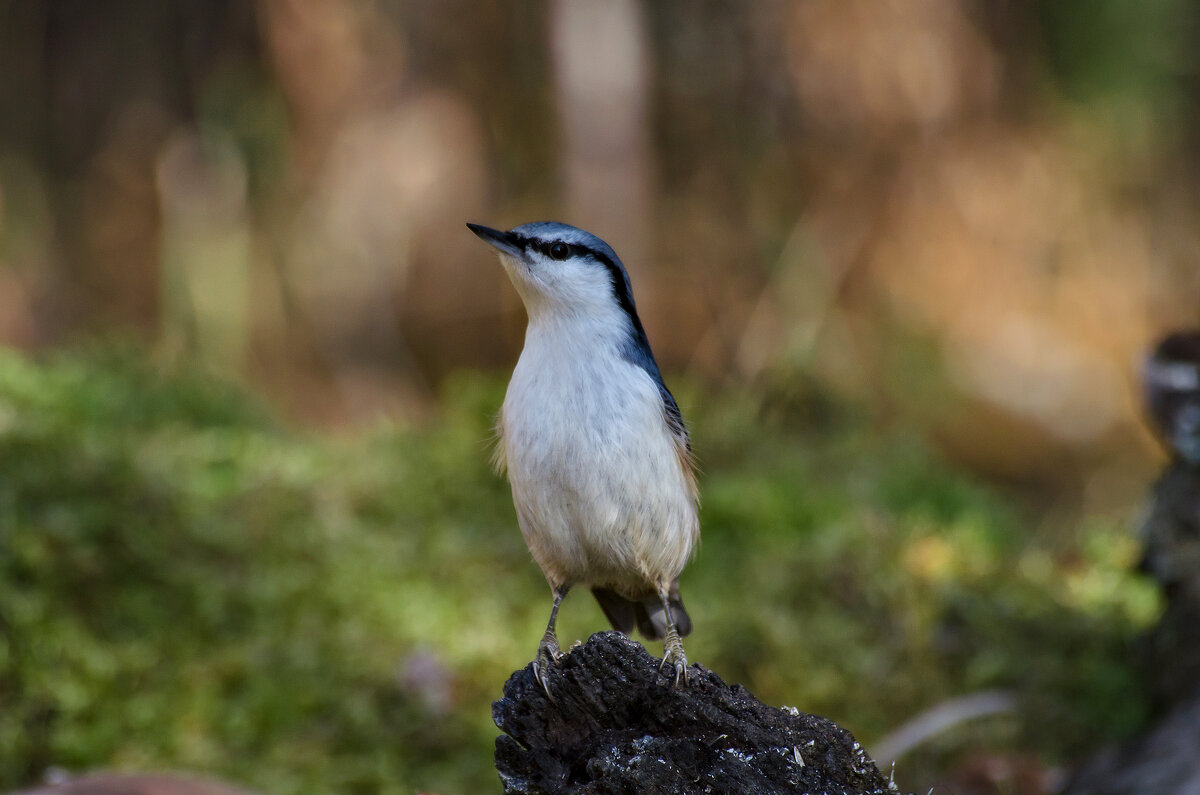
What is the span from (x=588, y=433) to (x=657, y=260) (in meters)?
6.00

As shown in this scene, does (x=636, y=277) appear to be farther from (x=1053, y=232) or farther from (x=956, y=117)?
(x=1053, y=232)

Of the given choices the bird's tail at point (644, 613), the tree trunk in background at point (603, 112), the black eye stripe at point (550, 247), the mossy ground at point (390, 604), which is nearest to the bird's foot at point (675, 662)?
the bird's tail at point (644, 613)

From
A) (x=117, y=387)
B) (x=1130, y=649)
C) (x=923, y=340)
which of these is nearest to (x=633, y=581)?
(x=1130, y=649)

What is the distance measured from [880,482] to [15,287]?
665cm

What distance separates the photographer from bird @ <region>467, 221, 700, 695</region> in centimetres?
227

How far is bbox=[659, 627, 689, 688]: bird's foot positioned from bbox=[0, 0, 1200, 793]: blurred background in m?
1.94

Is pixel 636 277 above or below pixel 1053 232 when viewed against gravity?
below

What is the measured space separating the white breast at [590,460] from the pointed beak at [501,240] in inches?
7.3

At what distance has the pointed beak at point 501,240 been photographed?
2.42 m

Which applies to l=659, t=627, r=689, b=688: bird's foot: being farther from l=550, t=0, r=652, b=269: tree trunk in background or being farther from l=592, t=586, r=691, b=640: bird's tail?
l=550, t=0, r=652, b=269: tree trunk in background

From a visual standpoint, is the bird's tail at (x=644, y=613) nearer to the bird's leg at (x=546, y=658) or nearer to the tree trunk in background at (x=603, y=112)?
the bird's leg at (x=546, y=658)

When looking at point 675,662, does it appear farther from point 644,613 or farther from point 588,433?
point 644,613

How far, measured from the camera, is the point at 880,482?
5.26m

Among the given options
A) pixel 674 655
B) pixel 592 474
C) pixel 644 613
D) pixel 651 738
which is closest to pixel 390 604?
pixel 644 613
